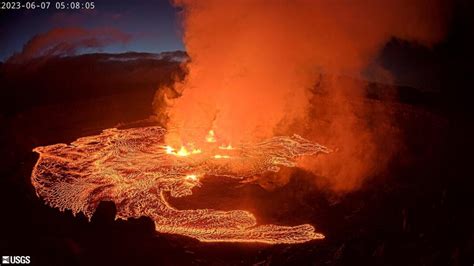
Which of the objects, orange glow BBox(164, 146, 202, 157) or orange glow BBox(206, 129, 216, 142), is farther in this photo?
orange glow BBox(206, 129, 216, 142)

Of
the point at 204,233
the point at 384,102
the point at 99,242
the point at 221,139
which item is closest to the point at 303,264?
the point at 204,233

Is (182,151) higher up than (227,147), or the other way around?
(227,147)

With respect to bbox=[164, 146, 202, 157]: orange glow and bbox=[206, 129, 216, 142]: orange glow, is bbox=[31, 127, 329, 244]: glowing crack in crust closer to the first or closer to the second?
bbox=[164, 146, 202, 157]: orange glow

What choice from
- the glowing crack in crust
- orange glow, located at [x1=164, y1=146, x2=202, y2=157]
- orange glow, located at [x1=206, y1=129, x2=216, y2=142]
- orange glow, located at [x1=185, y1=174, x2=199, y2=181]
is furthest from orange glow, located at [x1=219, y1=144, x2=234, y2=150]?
orange glow, located at [x1=185, y1=174, x2=199, y2=181]

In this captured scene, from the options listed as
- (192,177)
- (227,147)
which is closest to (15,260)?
(192,177)

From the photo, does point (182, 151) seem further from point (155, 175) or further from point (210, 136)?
point (155, 175)

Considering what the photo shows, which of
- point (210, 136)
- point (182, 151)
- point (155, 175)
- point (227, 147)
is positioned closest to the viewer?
point (155, 175)

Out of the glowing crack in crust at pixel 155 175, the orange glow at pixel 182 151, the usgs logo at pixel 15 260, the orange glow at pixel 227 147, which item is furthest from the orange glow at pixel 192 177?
the usgs logo at pixel 15 260

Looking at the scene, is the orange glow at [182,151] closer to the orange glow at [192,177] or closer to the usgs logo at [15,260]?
the orange glow at [192,177]
